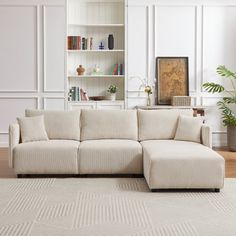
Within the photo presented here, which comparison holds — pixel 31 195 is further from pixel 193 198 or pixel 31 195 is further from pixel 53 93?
pixel 53 93

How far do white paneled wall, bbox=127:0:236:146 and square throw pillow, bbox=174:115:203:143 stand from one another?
7.64 feet

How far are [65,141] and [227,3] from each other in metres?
4.13

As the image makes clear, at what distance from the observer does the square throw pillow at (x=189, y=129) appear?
5855 millimetres

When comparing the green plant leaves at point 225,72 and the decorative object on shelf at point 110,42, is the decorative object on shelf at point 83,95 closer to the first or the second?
the decorative object on shelf at point 110,42

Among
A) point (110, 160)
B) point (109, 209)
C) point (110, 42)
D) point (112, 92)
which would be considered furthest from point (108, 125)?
point (110, 42)

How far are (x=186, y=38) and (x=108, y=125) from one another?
2895mm

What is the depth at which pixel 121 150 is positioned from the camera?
5.50 meters

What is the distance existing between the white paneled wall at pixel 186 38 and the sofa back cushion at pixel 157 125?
2.12m

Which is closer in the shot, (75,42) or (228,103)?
(228,103)

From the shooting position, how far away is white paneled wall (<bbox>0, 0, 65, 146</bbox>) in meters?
8.09

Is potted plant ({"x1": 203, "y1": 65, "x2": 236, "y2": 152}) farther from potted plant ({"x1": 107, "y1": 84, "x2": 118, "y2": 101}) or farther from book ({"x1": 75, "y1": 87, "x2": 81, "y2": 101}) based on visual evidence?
book ({"x1": 75, "y1": 87, "x2": 81, "y2": 101})

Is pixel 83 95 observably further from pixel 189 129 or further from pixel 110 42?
pixel 189 129

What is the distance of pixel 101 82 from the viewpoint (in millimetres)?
8562

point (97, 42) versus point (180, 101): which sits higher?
point (97, 42)
